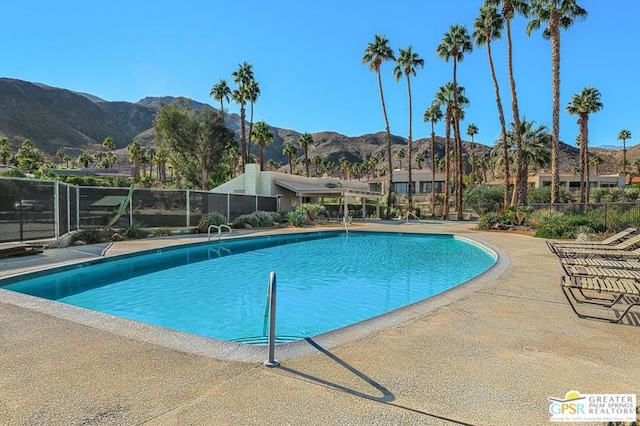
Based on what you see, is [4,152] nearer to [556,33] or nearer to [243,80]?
[243,80]

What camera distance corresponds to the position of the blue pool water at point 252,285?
6.06 meters

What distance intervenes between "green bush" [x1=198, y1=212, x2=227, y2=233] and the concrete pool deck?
13.4 meters

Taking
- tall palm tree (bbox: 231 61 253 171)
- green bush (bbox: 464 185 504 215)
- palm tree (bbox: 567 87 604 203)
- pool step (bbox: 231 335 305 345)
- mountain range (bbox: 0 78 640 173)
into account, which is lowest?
pool step (bbox: 231 335 305 345)

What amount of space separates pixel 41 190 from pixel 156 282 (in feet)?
20.4

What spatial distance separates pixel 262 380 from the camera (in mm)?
2926

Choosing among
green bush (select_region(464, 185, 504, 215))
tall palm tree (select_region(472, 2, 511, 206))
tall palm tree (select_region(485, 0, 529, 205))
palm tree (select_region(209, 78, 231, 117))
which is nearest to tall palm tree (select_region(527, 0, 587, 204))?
tall palm tree (select_region(485, 0, 529, 205))

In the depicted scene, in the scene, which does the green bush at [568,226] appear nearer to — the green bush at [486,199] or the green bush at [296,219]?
the green bush at [296,219]

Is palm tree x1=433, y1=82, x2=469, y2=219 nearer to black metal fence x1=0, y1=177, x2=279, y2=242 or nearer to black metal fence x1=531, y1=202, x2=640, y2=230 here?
black metal fence x1=531, y1=202, x2=640, y2=230

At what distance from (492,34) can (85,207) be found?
27156mm

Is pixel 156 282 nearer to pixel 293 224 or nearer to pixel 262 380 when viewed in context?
pixel 262 380

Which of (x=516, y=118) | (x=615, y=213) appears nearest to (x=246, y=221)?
(x=615, y=213)

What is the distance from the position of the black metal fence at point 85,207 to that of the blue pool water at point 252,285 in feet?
11.5

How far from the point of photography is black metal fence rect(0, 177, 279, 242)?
35.8 feet

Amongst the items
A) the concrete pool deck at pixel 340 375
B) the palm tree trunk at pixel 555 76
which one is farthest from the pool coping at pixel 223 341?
the palm tree trunk at pixel 555 76
